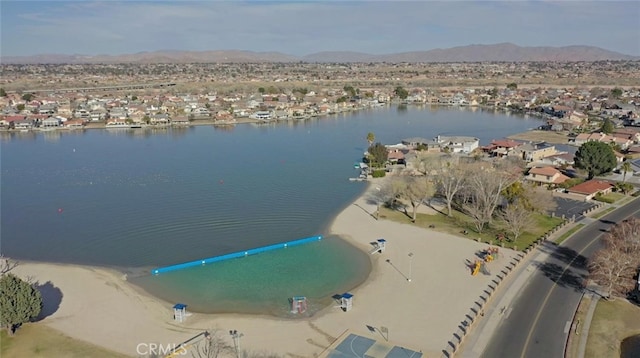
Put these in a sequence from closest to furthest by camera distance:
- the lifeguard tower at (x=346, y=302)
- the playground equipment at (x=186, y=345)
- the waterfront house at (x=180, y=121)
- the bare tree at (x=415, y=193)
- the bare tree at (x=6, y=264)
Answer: the playground equipment at (x=186, y=345) < the lifeguard tower at (x=346, y=302) < the bare tree at (x=6, y=264) < the bare tree at (x=415, y=193) < the waterfront house at (x=180, y=121)

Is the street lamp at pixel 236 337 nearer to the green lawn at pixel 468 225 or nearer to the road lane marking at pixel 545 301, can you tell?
the road lane marking at pixel 545 301

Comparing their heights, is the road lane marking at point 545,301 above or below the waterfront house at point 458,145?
below

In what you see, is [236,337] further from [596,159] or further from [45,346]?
[596,159]

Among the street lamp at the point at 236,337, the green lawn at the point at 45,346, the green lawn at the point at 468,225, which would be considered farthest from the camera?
the green lawn at the point at 468,225

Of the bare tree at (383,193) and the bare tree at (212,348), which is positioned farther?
the bare tree at (383,193)

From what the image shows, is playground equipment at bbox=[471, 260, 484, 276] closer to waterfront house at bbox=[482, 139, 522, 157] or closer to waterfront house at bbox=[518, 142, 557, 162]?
waterfront house at bbox=[518, 142, 557, 162]

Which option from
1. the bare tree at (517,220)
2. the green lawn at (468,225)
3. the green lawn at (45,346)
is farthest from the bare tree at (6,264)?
the bare tree at (517,220)

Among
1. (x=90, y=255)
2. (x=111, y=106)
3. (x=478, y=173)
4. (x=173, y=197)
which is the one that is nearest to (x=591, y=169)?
(x=478, y=173)

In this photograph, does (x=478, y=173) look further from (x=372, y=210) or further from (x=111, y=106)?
(x=111, y=106)
